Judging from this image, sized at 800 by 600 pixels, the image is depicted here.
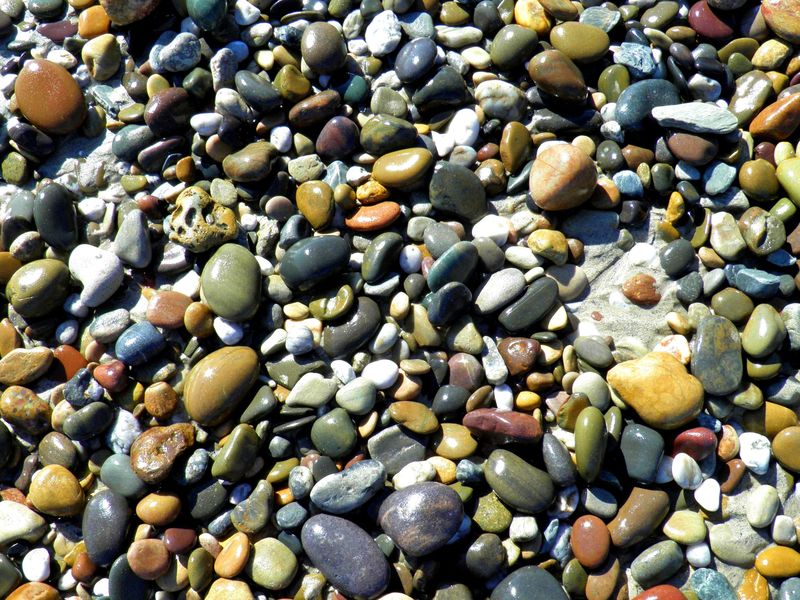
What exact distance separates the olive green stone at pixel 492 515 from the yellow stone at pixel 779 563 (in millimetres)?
728

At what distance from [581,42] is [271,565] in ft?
6.64

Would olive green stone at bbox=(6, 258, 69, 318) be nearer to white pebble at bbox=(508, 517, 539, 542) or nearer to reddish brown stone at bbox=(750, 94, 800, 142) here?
white pebble at bbox=(508, 517, 539, 542)

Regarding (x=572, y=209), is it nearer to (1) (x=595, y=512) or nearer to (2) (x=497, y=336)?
(2) (x=497, y=336)

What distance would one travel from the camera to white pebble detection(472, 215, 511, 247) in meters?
2.13

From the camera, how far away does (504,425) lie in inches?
73.2

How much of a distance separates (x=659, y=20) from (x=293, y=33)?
1.36 metres

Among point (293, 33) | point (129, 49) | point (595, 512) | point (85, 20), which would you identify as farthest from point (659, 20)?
point (85, 20)

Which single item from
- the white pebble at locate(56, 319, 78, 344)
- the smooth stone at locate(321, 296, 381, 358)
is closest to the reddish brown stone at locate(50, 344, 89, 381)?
the white pebble at locate(56, 319, 78, 344)

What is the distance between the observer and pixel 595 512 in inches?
73.6

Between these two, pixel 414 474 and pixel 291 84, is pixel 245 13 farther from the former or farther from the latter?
pixel 414 474

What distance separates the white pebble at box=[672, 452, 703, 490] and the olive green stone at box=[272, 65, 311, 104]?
67.8 inches

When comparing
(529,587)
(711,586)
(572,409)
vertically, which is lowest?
(711,586)

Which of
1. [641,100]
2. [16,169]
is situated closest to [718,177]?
[641,100]

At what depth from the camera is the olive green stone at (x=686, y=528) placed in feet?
6.10
